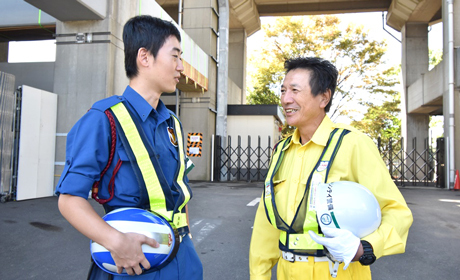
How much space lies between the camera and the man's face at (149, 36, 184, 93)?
165cm

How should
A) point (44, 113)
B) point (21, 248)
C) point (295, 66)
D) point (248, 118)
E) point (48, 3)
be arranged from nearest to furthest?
1. point (295, 66)
2. point (21, 248)
3. point (48, 3)
4. point (44, 113)
5. point (248, 118)

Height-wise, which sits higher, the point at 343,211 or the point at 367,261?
the point at 343,211

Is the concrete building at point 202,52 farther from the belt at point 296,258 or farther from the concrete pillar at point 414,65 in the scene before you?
the belt at point 296,258

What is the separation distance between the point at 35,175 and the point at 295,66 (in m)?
7.61

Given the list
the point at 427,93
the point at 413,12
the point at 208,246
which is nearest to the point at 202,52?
the point at 427,93

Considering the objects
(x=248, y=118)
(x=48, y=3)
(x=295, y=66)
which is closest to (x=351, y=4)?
(x=248, y=118)

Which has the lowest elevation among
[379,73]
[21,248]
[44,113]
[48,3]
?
[21,248]

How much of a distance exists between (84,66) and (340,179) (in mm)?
8377

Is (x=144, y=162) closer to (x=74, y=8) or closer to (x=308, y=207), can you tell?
(x=308, y=207)

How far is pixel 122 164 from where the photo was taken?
4.74ft

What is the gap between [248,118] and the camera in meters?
18.4

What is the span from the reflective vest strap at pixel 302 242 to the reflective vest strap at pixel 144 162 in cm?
64

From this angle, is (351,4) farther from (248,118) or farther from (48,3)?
(48,3)

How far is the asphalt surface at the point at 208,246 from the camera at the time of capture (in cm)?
370
